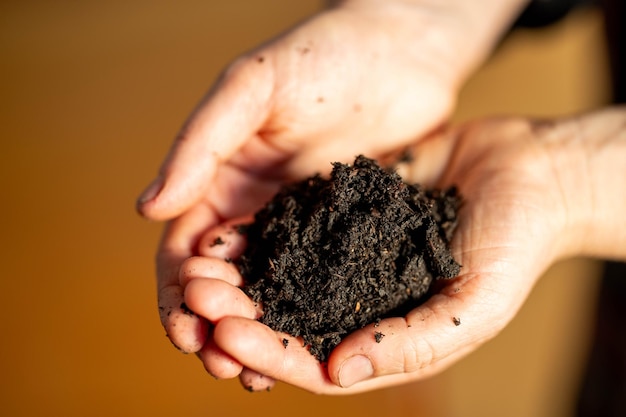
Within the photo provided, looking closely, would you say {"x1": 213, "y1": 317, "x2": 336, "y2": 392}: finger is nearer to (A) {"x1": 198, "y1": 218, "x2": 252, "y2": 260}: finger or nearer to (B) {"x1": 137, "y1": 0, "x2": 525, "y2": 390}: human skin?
(B) {"x1": 137, "y1": 0, "x2": 525, "y2": 390}: human skin

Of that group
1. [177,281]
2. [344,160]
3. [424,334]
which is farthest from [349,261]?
[344,160]

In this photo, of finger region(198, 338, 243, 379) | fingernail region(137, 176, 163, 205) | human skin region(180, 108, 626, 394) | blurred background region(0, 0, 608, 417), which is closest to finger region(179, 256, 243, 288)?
human skin region(180, 108, 626, 394)

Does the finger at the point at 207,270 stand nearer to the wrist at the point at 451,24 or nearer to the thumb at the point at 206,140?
the thumb at the point at 206,140

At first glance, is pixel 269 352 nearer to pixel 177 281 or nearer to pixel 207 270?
pixel 207 270

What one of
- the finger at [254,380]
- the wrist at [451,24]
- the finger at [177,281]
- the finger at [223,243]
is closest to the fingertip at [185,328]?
the finger at [177,281]

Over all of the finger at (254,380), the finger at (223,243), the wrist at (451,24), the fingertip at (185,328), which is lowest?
the finger at (254,380)

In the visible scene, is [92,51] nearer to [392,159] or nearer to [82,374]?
[82,374]
